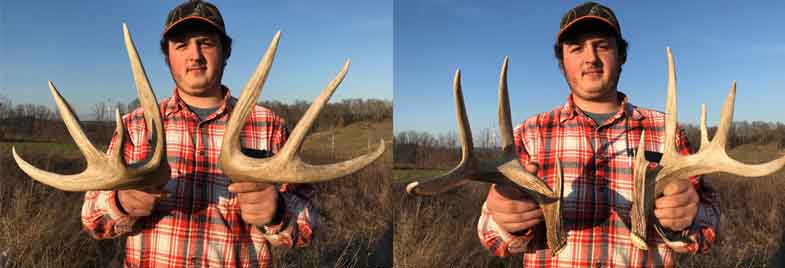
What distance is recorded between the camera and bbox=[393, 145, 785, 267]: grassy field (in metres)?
5.33

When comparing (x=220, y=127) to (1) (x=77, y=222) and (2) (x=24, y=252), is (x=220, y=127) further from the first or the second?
(1) (x=77, y=222)

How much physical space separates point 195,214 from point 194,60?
29.9 inches

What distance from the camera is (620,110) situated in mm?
2229

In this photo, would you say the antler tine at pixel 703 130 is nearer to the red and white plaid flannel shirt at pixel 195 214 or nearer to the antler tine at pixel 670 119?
the antler tine at pixel 670 119

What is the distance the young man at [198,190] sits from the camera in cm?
215

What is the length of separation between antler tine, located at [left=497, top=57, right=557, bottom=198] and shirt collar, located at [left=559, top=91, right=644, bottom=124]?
0.52m

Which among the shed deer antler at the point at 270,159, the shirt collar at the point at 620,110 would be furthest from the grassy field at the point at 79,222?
the shirt collar at the point at 620,110

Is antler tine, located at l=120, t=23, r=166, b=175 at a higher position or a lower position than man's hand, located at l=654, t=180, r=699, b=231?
higher

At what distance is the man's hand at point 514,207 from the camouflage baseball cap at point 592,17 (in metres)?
0.80

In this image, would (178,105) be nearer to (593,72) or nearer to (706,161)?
(593,72)

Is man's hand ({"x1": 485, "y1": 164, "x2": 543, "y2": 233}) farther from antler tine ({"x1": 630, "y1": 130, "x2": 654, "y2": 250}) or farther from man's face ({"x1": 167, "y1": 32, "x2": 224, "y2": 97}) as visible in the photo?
man's face ({"x1": 167, "y1": 32, "x2": 224, "y2": 97})

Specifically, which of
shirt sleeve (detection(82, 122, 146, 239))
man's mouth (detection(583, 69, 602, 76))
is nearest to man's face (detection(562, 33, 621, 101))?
man's mouth (detection(583, 69, 602, 76))

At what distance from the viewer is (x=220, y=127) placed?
89.9 inches

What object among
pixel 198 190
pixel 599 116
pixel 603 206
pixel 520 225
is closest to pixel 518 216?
pixel 520 225
